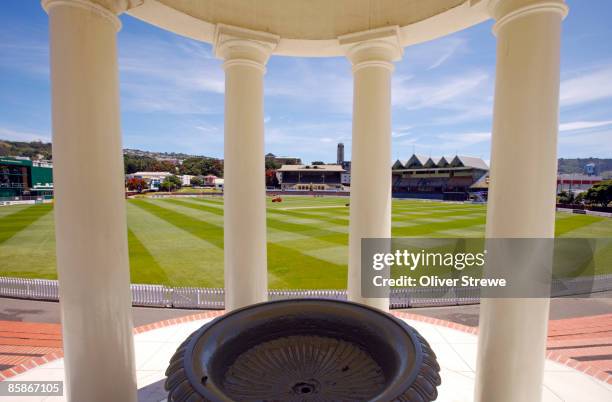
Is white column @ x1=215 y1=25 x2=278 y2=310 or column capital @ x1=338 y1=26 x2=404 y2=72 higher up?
column capital @ x1=338 y1=26 x2=404 y2=72

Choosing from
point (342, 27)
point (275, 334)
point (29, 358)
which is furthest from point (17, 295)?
point (342, 27)

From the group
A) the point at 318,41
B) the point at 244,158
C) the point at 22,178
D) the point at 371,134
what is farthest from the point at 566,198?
the point at 22,178

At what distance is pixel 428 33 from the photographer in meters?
12.3

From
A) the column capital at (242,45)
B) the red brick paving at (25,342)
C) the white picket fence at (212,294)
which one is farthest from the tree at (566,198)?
the red brick paving at (25,342)

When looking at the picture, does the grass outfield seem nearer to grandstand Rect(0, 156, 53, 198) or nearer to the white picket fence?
the white picket fence

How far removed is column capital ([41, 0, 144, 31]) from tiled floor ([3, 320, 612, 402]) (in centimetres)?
1149

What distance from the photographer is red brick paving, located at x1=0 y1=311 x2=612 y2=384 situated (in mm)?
15721

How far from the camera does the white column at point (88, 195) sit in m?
7.37

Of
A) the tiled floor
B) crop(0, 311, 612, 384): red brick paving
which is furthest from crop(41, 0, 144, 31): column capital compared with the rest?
crop(0, 311, 612, 384): red brick paving

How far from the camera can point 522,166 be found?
7504 millimetres

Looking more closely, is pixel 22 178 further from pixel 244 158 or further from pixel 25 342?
pixel 244 158

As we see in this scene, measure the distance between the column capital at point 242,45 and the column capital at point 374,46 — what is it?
2850mm

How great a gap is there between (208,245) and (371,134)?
151ft

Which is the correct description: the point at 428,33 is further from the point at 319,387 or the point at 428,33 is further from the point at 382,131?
the point at 319,387
